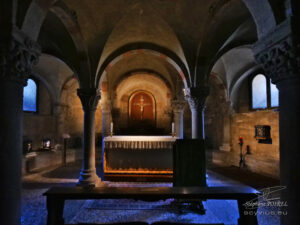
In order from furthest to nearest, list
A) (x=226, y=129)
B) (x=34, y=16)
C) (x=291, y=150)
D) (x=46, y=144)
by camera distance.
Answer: (x=226, y=129) → (x=46, y=144) → (x=34, y=16) → (x=291, y=150)

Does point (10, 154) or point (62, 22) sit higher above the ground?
point (62, 22)

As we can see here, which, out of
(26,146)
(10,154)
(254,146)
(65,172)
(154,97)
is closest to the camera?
(10,154)

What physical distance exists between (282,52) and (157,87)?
1097cm

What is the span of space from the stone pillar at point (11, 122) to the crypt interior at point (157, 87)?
0.01m

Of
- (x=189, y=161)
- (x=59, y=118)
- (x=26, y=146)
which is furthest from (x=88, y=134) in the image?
(x=59, y=118)

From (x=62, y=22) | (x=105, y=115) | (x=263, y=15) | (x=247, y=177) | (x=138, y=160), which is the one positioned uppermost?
(x=62, y=22)

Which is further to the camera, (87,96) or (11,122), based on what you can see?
(87,96)

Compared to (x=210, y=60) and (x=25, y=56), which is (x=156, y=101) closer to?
(x=210, y=60)

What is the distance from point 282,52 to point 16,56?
11.5ft

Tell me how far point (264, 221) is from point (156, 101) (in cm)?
1088

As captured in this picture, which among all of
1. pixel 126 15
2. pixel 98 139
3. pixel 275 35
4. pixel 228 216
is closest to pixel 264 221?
pixel 228 216

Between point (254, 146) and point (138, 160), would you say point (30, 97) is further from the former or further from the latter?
point (254, 146)

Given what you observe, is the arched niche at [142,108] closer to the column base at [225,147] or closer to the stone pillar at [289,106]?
the column base at [225,147]

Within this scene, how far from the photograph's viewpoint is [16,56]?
7.59 feet
